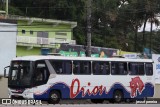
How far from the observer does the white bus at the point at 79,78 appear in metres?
26.0

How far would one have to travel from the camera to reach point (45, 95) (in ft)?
85.9

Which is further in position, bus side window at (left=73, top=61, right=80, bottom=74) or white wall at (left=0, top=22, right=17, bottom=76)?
white wall at (left=0, top=22, right=17, bottom=76)

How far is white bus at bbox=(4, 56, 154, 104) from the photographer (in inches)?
1024

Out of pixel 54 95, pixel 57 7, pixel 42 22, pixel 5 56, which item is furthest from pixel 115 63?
pixel 57 7

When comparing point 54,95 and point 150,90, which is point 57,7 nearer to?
point 150,90

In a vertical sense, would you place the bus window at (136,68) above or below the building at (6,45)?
below

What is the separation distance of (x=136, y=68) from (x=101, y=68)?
3204 mm

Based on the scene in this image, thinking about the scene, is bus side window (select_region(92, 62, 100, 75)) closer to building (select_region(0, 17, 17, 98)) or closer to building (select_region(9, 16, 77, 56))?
building (select_region(0, 17, 17, 98))

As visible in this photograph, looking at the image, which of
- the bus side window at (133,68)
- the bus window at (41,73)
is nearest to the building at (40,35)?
the bus side window at (133,68)

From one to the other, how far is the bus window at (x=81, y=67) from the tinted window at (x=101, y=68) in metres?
0.47

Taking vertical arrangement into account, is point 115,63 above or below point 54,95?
above

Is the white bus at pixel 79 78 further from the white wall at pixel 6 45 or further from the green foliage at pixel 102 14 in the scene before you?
the green foliage at pixel 102 14

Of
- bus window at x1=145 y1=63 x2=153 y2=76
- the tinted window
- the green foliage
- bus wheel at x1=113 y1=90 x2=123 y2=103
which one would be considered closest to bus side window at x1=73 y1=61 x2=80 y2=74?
the tinted window

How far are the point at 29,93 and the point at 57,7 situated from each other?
119 ft
